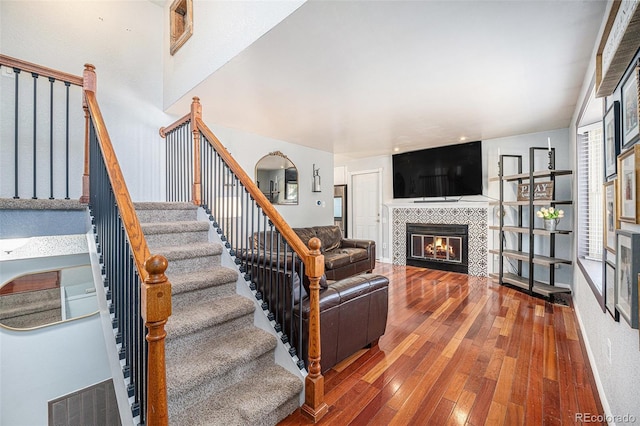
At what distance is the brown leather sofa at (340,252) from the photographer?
14.7 feet

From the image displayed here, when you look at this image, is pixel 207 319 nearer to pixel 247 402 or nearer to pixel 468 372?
pixel 247 402

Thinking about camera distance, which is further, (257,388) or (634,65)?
(257,388)

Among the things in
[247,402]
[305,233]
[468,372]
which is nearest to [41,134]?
[247,402]

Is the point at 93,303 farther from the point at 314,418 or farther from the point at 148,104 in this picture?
the point at 314,418

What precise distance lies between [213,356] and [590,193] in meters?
3.78

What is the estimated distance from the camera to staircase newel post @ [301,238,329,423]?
170cm

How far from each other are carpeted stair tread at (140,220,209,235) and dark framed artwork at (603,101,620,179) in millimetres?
2883

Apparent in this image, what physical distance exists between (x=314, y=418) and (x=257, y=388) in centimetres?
38

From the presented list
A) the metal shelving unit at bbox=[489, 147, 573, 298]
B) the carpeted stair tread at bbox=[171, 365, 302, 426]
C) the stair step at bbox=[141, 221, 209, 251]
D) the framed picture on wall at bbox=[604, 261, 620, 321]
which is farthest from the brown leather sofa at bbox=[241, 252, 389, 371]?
the metal shelving unit at bbox=[489, 147, 573, 298]

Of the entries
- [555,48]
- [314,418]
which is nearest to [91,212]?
[314,418]

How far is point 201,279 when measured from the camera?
2.04 m

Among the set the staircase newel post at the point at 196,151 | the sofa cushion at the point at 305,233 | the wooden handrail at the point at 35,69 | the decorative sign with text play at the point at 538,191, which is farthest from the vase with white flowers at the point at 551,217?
the wooden handrail at the point at 35,69

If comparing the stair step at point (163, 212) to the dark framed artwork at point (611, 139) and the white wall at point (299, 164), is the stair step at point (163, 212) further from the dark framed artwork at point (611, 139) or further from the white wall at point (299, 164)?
the dark framed artwork at point (611, 139)

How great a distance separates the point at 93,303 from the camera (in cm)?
302
